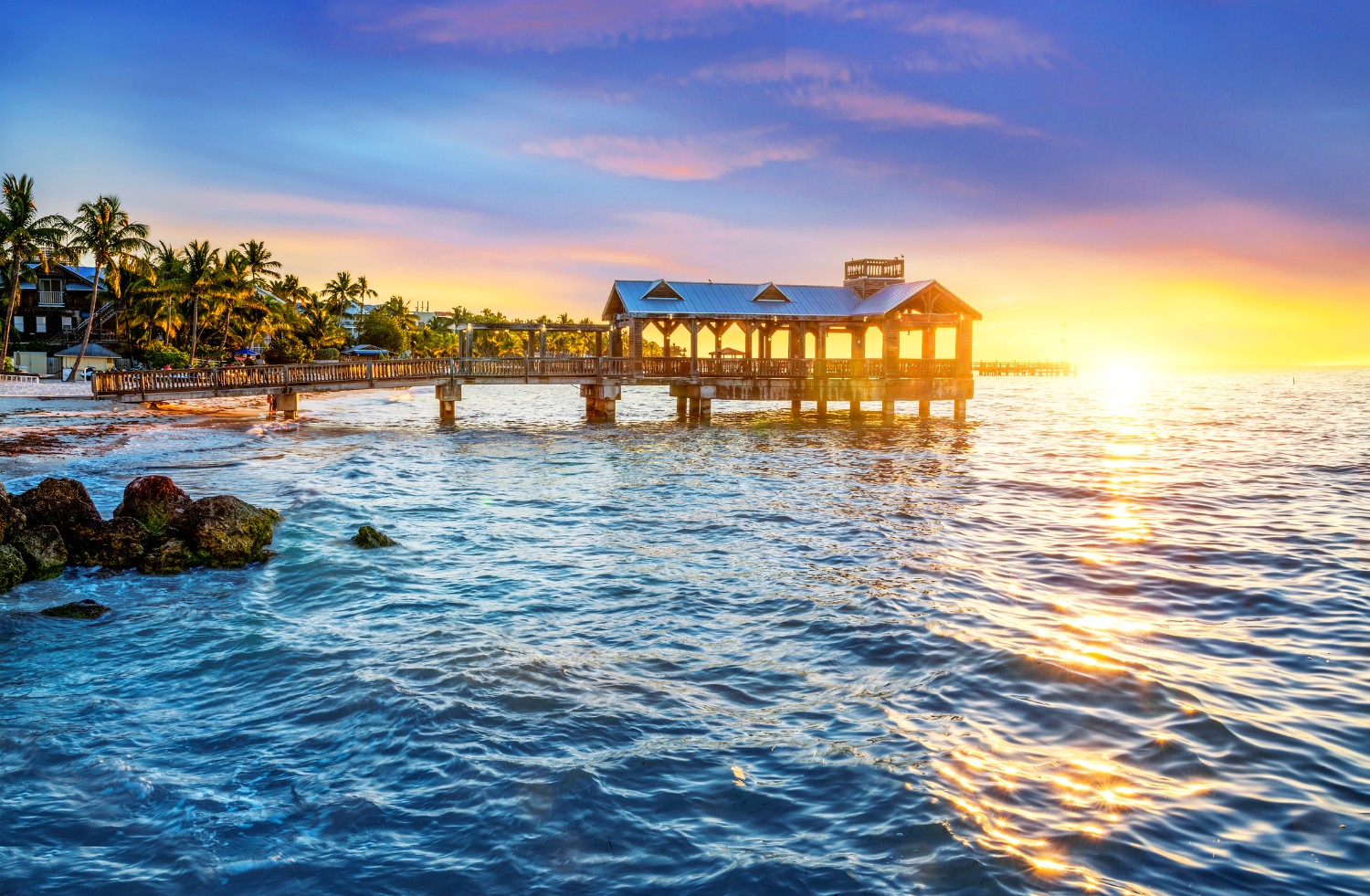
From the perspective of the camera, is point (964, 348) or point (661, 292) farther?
point (661, 292)

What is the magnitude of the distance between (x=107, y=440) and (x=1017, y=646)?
3230 centimetres

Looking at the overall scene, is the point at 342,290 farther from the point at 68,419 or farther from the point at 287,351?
the point at 68,419

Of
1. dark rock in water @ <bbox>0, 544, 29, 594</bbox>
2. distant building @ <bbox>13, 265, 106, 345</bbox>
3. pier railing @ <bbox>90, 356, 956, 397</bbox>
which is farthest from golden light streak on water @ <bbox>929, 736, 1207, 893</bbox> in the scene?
distant building @ <bbox>13, 265, 106, 345</bbox>

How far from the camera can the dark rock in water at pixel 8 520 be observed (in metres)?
12.1

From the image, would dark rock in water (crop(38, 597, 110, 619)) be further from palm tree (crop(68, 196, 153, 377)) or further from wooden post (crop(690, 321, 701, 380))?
palm tree (crop(68, 196, 153, 377))

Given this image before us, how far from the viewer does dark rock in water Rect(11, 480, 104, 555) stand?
509 inches

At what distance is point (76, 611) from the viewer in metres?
10.3

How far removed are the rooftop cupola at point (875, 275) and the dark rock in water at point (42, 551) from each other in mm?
38622

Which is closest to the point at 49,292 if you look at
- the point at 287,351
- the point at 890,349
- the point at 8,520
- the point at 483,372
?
the point at 287,351

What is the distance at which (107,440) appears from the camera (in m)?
30.5

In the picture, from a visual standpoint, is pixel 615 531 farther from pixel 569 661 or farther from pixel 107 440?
pixel 107 440

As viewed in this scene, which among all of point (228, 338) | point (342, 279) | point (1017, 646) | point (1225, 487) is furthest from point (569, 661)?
point (342, 279)

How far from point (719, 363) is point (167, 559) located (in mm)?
30584

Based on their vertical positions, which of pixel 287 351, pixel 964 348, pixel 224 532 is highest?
pixel 287 351
